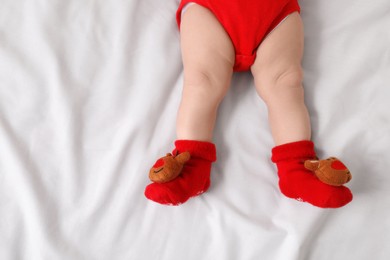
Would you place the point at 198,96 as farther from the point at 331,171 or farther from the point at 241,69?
the point at 331,171

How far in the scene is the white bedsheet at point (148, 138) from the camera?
2.70ft

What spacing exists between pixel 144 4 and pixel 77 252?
0.66 metres

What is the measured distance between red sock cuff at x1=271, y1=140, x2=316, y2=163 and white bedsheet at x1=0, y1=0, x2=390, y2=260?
2.1 inches

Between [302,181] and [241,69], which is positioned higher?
[241,69]

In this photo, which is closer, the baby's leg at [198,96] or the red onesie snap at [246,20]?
the baby's leg at [198,96]

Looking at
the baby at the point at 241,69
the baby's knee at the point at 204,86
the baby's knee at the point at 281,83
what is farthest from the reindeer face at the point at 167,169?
the baby's knee at the point at 281,83

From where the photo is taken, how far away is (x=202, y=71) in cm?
92

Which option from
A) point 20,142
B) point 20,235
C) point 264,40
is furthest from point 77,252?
point 264,40

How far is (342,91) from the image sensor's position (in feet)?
3.16

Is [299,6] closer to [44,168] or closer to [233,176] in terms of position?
[233,176]

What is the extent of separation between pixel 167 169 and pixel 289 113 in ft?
1.03

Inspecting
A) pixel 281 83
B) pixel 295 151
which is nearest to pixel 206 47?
pixel 281 83

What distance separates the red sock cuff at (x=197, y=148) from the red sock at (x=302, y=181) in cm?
14

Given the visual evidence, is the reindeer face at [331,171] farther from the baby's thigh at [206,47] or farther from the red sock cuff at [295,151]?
the baby's thigh at [206,47]
